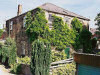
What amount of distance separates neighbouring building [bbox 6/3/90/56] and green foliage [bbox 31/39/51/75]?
26.0 ft

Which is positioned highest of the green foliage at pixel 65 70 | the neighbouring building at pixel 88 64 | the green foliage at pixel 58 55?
the neighbouring building at pixel 88 64

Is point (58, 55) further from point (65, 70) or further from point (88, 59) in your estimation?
point (88, 59)

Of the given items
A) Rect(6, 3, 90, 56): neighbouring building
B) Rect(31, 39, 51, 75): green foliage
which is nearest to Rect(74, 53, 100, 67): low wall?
Rect(31, 39, 51, 75): green foliage

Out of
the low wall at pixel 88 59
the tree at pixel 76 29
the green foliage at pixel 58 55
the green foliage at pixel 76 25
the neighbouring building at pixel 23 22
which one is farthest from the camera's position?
the green foliage at pixel 76 25

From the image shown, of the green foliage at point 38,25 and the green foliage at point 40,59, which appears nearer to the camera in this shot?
the green foliage at point 40,59

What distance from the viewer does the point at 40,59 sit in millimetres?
13836

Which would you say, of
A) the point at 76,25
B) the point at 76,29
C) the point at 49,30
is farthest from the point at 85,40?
the point at 49,30

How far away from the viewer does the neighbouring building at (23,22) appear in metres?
21.7

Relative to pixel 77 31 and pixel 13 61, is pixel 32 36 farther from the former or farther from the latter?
pixel 77 31

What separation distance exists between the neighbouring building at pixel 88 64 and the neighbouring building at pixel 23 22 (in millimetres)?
12772

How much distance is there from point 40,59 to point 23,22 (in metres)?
12.3

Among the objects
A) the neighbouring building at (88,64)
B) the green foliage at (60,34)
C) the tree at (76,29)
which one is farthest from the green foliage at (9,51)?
the neighbouring building at (88,64)

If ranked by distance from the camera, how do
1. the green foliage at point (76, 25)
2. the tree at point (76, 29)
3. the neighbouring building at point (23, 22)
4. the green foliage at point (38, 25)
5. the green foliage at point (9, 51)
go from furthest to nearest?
the green foliage at point (76, 25) < the tree at point (76, 29) < the neighbouring building at point (23, 22) < the green foliage at point (9, 51) < the green foliage at point (38, 25)

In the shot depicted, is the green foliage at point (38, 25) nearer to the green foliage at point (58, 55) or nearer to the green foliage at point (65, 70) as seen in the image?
the green foliage at point (58, 55)
